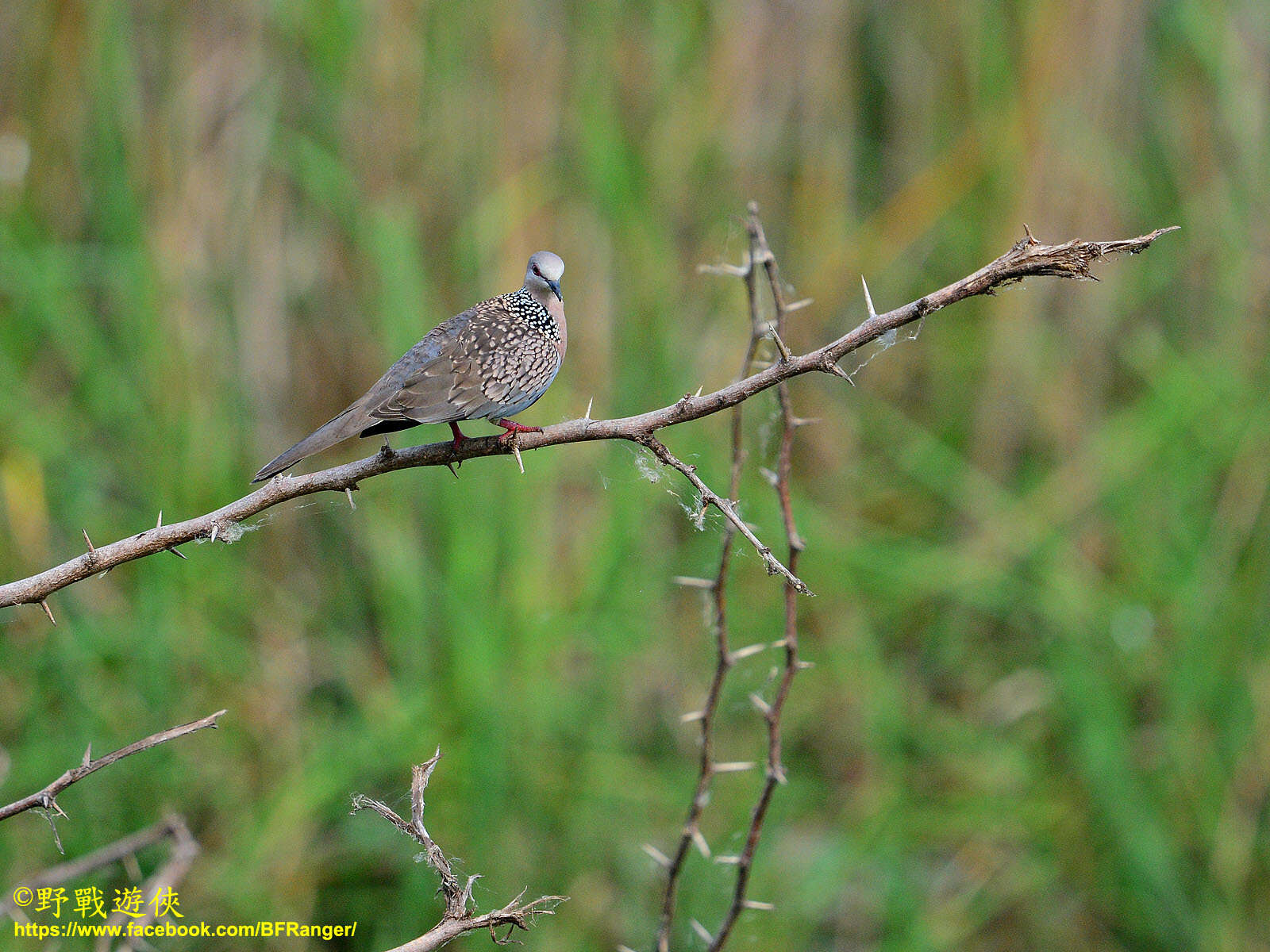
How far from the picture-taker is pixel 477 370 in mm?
2166

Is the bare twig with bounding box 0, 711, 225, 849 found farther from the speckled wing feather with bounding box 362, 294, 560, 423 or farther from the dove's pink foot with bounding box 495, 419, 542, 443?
the dove's pink foot with bounding box 495, 419, 542, 443

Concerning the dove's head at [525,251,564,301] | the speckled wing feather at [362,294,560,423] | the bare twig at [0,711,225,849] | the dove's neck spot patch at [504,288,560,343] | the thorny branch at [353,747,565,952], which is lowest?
the thorny branch at [353,747,565,952]

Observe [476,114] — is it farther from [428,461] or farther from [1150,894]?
[1150,894]

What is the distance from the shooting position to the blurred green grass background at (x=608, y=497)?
4.32 meters

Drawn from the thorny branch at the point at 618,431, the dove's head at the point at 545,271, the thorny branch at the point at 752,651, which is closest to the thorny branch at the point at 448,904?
the thorny branch at the point at 618,431

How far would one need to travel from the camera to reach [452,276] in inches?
187

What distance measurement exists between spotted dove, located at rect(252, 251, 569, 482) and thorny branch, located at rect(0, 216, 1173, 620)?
0.12 meters

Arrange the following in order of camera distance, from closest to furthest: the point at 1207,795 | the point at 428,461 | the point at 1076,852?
1. the point at 428,461
2. the point at 1207,795
3. the point at 1076,852

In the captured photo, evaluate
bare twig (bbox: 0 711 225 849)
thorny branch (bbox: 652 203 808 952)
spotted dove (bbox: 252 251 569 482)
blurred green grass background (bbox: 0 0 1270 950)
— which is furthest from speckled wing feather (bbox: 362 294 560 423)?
blurred green grass background (bbox: 0 0 1270 950)

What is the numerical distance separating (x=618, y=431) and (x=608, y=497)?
314 centimetres

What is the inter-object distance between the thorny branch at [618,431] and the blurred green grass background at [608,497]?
211cm

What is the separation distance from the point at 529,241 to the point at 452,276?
0.63 meters

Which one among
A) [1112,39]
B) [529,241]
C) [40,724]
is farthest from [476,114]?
[1112,39]

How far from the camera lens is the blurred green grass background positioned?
14.2 feet
